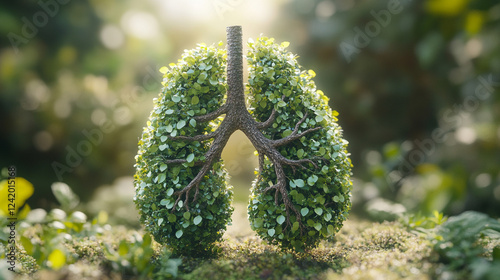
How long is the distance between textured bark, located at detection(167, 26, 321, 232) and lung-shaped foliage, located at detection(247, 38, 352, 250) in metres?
0.07

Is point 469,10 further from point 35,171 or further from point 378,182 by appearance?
point 35,171

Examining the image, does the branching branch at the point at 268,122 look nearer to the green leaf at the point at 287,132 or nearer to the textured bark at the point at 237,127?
the textured bark at the point at 237,127

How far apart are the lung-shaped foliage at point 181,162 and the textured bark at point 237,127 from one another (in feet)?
0.29

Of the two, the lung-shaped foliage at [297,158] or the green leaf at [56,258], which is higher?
the lung-shaped foliage at [297,158]

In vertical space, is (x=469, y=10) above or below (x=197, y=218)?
above

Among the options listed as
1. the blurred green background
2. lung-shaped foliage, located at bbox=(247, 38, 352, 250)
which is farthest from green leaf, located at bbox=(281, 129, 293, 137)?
the blurred green background

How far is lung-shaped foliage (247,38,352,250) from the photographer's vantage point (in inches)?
151

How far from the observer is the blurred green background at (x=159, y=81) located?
218 inches

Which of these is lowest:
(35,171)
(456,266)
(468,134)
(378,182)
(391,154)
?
(456,266)

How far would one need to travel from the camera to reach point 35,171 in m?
6.67

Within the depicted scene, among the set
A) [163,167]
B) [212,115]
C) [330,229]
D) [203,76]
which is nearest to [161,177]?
[163,167]

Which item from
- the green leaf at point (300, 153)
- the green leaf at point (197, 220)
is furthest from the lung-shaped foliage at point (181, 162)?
the green leaf at point (300, 153)

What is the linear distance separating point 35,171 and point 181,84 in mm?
4132

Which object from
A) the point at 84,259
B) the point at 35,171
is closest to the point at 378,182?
the point at 84,259
